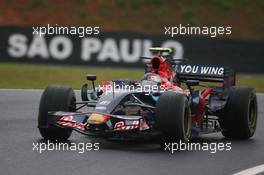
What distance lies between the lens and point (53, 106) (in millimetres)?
10359

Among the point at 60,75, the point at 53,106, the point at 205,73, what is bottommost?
the point at 60,75

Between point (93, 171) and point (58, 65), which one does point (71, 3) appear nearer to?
point (58, 65)

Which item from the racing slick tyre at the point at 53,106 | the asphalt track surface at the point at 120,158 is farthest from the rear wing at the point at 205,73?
the racing slick tyre at the point at 53,106

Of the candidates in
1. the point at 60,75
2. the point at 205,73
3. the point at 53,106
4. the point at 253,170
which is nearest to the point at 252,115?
the point at 205,73

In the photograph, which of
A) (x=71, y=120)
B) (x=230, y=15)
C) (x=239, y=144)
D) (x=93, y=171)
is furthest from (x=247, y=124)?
(x=230, y=15)

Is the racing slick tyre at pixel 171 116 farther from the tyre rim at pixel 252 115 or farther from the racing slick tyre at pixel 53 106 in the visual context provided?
the tyre rim at pixel 252 115

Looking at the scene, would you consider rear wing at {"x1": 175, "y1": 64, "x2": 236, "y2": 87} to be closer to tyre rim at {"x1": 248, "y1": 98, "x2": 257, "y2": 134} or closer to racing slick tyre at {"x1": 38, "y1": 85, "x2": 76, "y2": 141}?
tyre rim at {"x1": 248, "y1": 98, "x2": 257, "y2": 134}

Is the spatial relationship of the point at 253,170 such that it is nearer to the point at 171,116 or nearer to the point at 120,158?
the point at 171,116

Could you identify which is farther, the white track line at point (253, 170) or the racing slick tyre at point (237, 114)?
the racing slick tyre at point (237, 114)

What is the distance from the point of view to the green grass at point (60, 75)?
23.5m

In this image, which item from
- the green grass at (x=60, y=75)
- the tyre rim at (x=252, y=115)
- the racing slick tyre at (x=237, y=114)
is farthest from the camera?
the green grass at (x=60, y=75)

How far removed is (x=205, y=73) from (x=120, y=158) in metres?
3.63

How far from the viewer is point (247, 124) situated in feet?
38.1

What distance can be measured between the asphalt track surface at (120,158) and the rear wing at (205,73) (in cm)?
96
